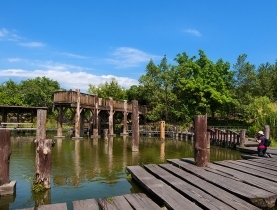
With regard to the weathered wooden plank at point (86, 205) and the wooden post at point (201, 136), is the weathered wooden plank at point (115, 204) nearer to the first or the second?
the weathered wooden plank at point (86, 205)

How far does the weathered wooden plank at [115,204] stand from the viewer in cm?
633

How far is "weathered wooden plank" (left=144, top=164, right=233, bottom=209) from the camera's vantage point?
249 inches

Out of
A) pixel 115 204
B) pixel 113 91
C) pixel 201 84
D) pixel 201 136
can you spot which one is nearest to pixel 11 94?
pixel 113 91

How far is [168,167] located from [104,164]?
3991 mm

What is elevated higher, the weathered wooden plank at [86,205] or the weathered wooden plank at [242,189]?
the weathered wooden plank at [242,189]

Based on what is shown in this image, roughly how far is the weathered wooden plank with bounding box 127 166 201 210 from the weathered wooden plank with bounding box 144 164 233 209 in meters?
0.18

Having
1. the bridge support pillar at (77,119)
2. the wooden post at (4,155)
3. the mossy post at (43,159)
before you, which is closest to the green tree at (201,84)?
the bridge support pillar at (77,119)

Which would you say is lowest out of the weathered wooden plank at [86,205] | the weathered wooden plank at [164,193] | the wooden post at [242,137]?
the weathered wooden plank at [86,205]

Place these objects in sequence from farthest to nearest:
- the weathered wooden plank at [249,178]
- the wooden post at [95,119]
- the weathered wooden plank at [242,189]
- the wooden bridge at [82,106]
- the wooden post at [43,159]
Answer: the wooden post at [95,119] < the wooden bridge at [82,106] < the wooden post at [43,159] < the weathered wooden plank at [249,178] < the weathered wooden plank at [242,189]

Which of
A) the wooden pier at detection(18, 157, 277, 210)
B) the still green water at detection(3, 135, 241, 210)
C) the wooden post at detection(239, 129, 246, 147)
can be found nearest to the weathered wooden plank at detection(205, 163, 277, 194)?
the wooden pier at detection(18, 157, 277, 210)

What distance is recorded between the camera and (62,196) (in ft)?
27.7

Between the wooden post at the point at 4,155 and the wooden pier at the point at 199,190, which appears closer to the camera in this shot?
the wooden pier at the point at 199,190

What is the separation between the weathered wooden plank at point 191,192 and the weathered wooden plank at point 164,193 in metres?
0.18

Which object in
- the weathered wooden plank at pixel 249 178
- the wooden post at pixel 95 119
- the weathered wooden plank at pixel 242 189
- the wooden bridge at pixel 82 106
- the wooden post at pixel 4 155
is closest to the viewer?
the weathered wooden plank at pixel 242 189
